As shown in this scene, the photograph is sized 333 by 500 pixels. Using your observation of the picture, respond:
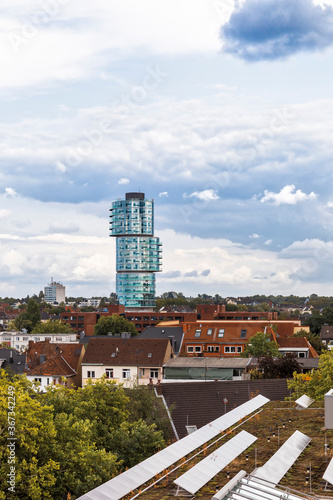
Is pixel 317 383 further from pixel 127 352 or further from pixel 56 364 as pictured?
pixel 56 364

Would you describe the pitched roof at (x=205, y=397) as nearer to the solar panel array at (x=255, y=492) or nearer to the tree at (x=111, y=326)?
the solar panel array at (x=255, y=492)

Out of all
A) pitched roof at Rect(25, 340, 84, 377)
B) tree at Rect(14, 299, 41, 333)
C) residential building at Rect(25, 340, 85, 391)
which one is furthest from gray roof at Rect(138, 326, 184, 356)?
tree at Rect(14, 299, 41, 333)

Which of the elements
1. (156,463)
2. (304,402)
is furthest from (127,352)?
(156,463)

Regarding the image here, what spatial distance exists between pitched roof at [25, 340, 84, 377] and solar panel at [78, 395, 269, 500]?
55.5 m

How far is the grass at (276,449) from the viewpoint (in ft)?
62.6

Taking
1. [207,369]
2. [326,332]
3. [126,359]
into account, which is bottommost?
[207,369]

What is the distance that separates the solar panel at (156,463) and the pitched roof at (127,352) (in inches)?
2040

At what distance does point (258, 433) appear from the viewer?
27109 mm

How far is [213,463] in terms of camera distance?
2097 centimetres

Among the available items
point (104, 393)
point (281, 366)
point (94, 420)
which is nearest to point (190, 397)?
point (104, 393)

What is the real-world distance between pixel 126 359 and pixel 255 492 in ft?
216

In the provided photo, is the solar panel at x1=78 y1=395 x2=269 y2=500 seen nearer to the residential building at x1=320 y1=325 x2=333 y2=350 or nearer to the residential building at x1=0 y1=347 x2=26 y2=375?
the residential building at x1=0 y1=347 x2=26 y2=375

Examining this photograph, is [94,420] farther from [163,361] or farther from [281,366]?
[163,361]

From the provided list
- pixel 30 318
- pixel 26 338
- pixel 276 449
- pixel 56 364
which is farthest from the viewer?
pixel 30 318
